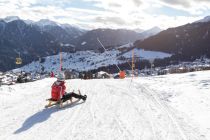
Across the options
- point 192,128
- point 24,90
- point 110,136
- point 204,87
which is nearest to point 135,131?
point 110,136

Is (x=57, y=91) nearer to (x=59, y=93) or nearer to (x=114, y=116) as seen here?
(x=59, y=93)

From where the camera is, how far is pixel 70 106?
17828 mm

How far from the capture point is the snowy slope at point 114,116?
468 inches

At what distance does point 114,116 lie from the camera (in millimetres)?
14695

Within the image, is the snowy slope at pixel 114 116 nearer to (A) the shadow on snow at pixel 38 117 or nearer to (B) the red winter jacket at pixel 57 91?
(A) the shadow on snow at pixel 38 117

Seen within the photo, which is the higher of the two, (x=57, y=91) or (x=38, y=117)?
(x=57, y=91)

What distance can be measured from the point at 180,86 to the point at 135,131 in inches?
482

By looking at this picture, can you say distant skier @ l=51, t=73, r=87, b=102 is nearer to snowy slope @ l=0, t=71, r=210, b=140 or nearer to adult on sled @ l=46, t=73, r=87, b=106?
adult on sled @ l=46, t=73, r=87, b=106

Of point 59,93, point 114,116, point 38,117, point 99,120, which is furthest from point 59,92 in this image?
point 99,120

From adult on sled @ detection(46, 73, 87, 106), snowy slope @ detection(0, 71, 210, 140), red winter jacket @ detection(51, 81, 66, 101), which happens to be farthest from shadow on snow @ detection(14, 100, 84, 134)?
red winter jacket @ detection(51, 81, 66, 101)

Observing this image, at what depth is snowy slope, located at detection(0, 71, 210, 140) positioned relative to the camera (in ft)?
39.0

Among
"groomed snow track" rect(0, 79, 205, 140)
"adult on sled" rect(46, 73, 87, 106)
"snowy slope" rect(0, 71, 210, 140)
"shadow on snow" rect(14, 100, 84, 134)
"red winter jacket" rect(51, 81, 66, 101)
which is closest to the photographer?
"groomed snow track" rect(0, 79, 205, 140)

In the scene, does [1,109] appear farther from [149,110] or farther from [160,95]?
[160,95]

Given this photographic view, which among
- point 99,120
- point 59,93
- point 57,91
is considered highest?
point 57,91
